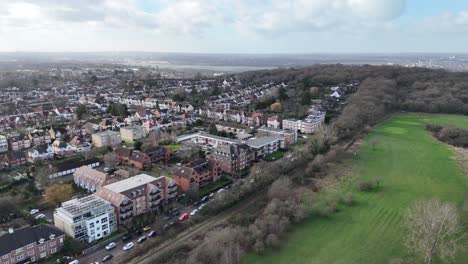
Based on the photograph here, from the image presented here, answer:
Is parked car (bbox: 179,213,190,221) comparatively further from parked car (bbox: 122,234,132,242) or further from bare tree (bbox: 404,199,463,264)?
bare tree (bbox: 404,199,463,264)

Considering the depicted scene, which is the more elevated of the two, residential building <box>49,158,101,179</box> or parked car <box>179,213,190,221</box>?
residential building <box>49,158,101,179</box>

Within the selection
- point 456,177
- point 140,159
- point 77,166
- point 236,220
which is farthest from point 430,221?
point 77,166

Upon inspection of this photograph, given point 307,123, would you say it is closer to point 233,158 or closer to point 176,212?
point 233,158

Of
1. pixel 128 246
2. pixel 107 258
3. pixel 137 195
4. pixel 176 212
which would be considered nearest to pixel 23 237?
pixel 107 258

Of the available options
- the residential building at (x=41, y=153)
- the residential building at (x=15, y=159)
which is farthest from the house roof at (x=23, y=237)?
the residential building at (x=41, y=153)

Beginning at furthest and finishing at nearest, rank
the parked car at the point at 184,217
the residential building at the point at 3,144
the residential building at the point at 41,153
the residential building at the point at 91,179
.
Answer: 1. the residential building at the point at 3,144
2. the residential building at the point at 41,153
3. the residential building at the point at 91,179
4. the parked car at the point at 184,217

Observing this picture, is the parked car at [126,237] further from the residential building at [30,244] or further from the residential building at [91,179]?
the residential building at [91,179]

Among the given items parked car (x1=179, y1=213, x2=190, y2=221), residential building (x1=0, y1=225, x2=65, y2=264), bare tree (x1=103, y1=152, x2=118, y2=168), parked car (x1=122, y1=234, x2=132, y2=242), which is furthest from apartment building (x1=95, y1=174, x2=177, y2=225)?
bare tree (x1=103, y1=152, x2=118, y2=168)
